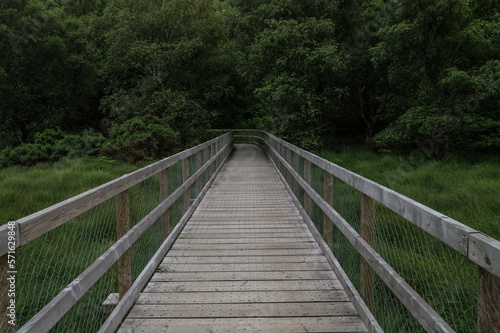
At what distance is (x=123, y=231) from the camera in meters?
3.40

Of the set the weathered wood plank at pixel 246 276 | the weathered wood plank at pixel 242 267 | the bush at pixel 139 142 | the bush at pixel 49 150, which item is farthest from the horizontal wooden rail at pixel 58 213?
the bush at pixel 49 150

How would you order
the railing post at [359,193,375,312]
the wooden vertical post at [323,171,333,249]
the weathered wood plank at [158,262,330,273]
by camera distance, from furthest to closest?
the wooden vertical post at [323,171,333,249]
the weathered wood plank at [158,262,330,273]
the railing post at [359,193,375,312]

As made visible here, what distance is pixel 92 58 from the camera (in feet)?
80.1

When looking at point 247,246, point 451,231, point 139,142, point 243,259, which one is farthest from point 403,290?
point 139,142

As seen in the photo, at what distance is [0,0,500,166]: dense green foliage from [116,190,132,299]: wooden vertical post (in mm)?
11604

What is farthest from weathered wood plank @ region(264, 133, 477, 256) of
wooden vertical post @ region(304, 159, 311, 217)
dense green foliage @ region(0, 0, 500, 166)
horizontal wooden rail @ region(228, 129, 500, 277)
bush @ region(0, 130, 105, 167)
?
bush @ region(0, 130, 105, 167)

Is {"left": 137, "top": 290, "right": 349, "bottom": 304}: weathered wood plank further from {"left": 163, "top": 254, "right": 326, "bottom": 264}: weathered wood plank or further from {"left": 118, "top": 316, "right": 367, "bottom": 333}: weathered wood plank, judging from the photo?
{"left": 163, "top": 254, "right": 326, "bottom": 264}: weathered wood plank

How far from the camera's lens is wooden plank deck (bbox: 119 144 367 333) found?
319 cm

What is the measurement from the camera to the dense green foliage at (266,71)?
14727mm

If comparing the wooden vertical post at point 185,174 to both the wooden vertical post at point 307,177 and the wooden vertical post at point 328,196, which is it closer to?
the wooden vertical post at point 307,177

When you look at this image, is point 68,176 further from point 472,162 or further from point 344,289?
point 472,162

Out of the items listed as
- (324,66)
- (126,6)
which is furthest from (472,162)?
(126,6)

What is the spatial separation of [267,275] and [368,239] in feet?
4.55

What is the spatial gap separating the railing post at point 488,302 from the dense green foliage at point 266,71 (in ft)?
42.2
